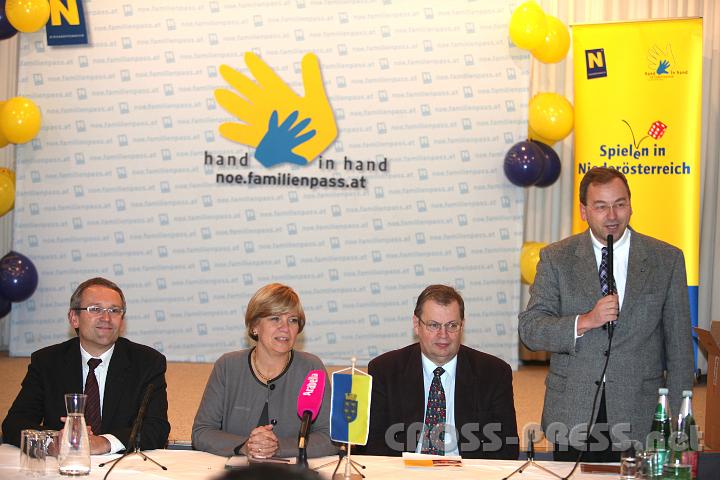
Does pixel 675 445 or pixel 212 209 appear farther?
pixel 212 209

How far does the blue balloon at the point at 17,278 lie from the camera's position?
804cm

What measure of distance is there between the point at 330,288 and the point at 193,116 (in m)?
1.88

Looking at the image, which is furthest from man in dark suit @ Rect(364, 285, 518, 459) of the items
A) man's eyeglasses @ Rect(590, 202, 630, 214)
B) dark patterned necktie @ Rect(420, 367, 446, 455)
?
man's eyeglasses @ Rect(590, 202, 630, 214)

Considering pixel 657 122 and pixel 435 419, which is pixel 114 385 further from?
pixel 657 122

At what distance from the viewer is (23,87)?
834cm

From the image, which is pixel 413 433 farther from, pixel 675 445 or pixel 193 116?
pixel 193 116

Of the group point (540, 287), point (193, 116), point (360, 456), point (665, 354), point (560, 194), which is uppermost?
point (193, 116)

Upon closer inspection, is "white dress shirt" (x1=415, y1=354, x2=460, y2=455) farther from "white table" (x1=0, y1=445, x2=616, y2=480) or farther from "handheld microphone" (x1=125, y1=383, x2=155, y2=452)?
"handheld microphone" (x1=125, y1=383, x2=155, y2=452)

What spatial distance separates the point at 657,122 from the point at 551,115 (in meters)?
0.84

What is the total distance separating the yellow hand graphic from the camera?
26.9ft

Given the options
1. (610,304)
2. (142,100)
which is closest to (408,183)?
(142,100)

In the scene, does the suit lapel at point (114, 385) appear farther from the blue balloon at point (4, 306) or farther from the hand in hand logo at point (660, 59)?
the hand in hand logo at point (660, 59)

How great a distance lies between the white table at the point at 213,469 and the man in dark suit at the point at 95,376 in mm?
401

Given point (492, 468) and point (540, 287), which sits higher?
point (540, 287)
